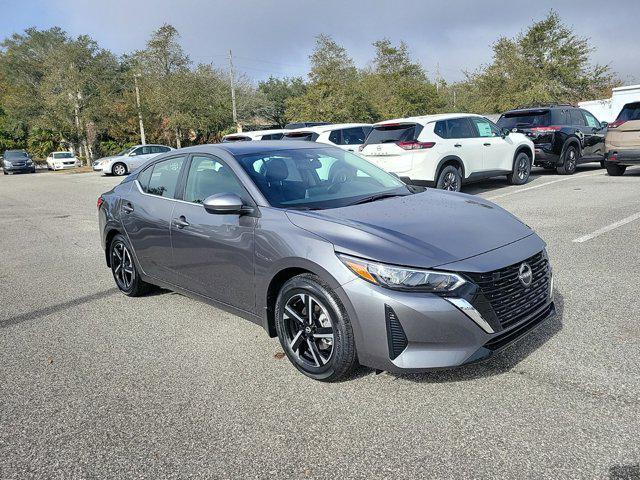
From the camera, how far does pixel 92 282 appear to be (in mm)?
6082

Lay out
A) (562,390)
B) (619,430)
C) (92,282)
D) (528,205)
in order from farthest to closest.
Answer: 1. (528,205)
2. (92,282)
3. (562,390)
4. (619,430)

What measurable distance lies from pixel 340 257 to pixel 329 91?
1330 inches

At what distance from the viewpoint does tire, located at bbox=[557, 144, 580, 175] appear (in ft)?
45.3

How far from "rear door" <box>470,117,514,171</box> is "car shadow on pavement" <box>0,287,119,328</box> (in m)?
8.51

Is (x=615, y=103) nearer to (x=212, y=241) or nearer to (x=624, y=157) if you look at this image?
(x=624, y=157)

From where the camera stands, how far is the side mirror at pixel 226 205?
12.0 feet

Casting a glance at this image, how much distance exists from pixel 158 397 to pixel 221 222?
1.31m

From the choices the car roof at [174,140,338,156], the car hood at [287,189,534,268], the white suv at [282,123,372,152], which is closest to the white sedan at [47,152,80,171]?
the white suv at [282,123,372,152]

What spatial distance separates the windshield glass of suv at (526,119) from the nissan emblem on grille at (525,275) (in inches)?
459

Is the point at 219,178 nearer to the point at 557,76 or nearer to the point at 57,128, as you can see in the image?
the point at 557,76

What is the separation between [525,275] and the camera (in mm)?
3252

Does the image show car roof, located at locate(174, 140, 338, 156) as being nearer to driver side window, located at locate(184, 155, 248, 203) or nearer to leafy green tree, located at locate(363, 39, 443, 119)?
driver side window, located at locate(184, 155, 248, 203)

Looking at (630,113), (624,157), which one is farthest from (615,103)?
(624,157)

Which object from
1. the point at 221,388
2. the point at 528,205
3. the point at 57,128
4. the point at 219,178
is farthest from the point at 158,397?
the point at 57,128
